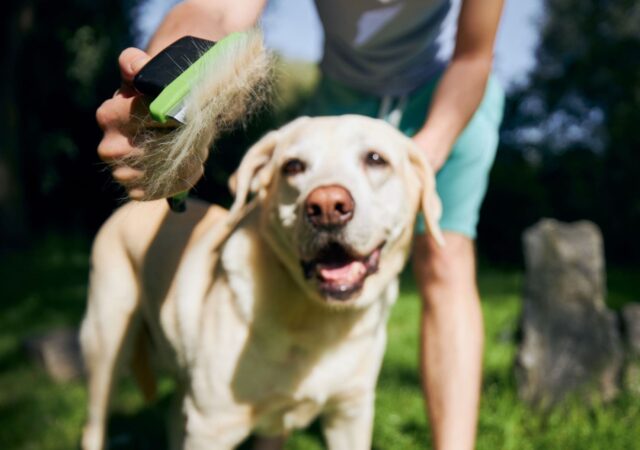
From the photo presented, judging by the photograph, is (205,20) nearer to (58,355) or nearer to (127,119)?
(127,119)

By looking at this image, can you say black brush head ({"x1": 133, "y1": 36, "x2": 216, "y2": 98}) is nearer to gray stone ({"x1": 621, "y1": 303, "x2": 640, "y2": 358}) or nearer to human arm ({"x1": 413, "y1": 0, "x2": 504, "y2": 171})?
→ human arm ({"x1": 413, "y1": 0, "x2": 504, "y2": 171})

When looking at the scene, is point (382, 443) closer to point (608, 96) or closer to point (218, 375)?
point (218, 375)

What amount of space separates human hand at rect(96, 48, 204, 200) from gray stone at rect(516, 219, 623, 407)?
2.72 metres

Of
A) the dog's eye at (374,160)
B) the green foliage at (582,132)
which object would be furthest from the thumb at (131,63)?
the green foliage at (582,132)

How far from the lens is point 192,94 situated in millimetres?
1271

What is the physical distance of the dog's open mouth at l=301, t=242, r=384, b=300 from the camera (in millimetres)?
2025

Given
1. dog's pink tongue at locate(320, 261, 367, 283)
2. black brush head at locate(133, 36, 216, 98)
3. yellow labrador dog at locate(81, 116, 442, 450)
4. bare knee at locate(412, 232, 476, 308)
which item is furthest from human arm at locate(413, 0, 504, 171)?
black brush head at locate(133, 36, 216, 98)

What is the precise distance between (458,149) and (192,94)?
148 cm

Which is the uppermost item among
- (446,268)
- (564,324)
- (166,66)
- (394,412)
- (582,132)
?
(166,66)

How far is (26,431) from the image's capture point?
11.2 feet

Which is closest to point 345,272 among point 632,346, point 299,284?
point 299,284

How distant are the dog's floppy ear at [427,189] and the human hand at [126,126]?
101 cm

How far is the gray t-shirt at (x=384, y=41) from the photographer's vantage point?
2.40 meters

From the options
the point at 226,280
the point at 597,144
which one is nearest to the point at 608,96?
the point at 597,144
